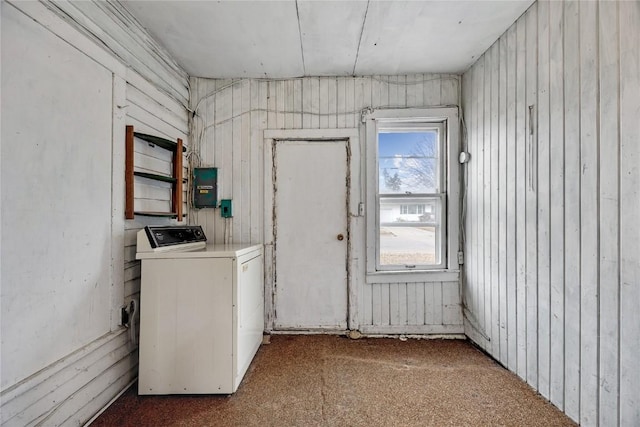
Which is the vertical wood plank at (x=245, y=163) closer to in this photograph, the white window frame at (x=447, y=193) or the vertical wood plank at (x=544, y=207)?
the white window frame at (x=447, y=193)

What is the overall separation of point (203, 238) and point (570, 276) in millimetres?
2530

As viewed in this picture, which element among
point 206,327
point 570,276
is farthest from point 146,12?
point 570,276

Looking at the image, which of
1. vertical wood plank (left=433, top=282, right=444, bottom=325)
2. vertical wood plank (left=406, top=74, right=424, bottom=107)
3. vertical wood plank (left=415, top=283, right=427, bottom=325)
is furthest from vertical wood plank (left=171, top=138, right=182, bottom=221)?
vertical wood plank (left=433, top=282, right=444, bottom=325)

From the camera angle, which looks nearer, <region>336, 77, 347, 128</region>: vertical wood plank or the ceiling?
the ceiling

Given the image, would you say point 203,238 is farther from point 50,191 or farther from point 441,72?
point 441,72

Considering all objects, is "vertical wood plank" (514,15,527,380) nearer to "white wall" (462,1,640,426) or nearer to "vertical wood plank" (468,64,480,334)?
"white wall" (462,1,640,426)

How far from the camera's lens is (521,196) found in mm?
1932

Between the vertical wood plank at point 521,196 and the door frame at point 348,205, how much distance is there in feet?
4.04

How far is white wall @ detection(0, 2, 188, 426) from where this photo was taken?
119 cm

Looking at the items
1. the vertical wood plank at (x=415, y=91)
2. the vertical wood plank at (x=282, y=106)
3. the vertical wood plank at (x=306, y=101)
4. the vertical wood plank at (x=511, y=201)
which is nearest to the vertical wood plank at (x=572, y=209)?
the vertical wood plank at (x=511, y=201)

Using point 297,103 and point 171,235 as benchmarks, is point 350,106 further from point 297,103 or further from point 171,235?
point 171,235

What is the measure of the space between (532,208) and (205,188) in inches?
102

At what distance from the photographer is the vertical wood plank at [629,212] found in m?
1.22

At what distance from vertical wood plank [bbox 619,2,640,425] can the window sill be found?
1.45 metres
